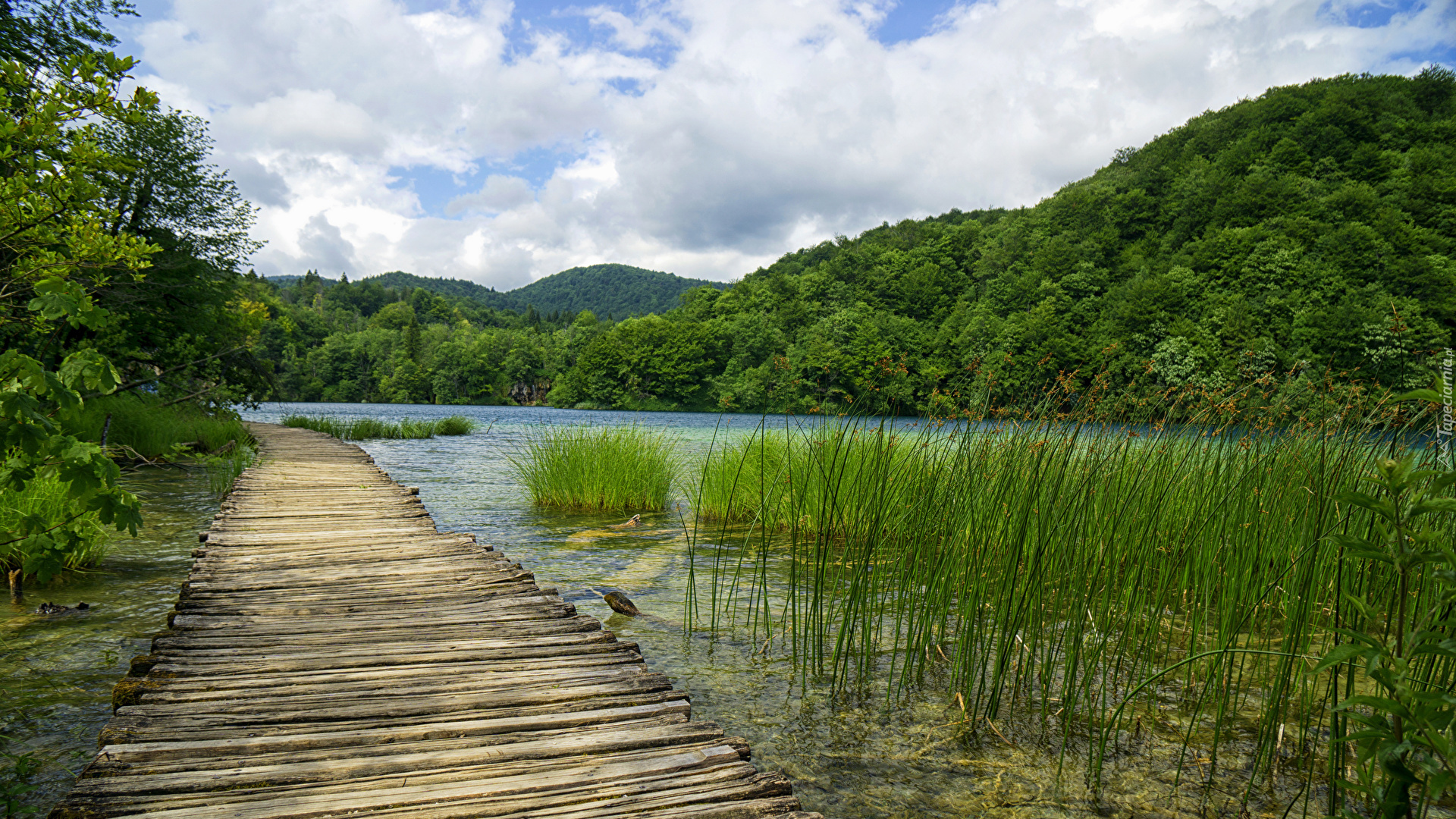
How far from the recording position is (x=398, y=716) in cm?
213

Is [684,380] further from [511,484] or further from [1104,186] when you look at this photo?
[511,484]

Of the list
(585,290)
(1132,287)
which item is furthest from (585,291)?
(1132,287)

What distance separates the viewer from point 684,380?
175 feet

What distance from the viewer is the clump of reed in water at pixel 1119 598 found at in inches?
101

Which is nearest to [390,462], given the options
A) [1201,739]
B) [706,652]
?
[706,652]

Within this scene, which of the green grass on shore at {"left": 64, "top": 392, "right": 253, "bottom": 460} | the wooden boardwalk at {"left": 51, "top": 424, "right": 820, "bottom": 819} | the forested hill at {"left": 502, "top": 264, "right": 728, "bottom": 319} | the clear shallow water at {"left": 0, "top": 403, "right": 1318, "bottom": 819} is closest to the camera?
the wooden boardwalk at {"left": 51, "top": 424, "right": 820, "bottom": 819}

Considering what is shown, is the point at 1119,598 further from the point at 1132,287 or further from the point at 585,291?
the point at 585,291

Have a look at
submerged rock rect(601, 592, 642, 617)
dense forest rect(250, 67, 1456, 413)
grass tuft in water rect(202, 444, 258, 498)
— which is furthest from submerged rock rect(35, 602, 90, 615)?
grass tuft in water rect(202, 444, 258, 498)

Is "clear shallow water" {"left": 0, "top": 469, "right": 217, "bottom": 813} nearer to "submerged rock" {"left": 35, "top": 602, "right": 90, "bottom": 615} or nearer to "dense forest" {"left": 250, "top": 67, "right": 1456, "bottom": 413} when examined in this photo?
"submerged rock" {"left": 35, "top": 602, "right": 90, "bottom": 615}

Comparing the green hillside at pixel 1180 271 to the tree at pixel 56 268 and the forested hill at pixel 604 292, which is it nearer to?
the tree at pixel 56 268

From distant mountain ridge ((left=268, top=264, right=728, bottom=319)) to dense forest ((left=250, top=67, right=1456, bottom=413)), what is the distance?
38.4 m

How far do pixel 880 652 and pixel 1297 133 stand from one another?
51.6 m

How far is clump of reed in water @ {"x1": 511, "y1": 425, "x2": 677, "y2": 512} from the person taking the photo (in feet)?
28.0

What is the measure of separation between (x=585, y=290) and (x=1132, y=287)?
10381 centimetres
